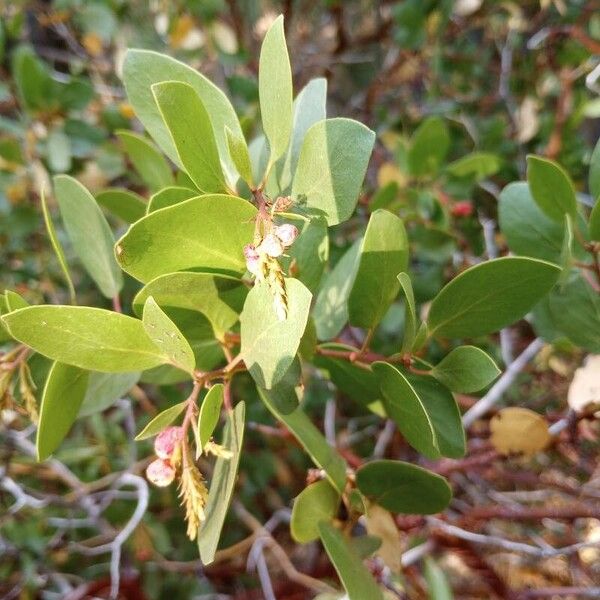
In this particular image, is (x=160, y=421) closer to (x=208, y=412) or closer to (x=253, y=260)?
(x=208, y=412)

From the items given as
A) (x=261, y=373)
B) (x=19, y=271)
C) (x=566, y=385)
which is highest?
(x=261, y=373)

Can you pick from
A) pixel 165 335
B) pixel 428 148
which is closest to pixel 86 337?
pixel 165 335

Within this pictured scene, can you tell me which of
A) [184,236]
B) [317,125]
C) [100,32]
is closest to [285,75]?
[317,125]

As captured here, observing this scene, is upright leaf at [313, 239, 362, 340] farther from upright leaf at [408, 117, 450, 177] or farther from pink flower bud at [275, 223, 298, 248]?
upright leaf at [408, 117, 450, 177]

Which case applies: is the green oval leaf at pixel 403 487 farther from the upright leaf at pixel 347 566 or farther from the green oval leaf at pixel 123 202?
the green oval leaf at pixel 123 202

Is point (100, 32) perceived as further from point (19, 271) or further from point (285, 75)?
point (285, 75)

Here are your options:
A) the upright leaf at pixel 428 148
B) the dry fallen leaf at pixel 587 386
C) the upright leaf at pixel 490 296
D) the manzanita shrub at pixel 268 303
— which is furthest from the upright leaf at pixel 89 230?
the upright leaf at pixel 428 148

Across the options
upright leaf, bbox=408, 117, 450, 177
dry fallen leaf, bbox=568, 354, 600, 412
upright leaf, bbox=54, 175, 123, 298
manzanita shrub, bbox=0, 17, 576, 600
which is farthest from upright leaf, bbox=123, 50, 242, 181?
upright leaf, bbox=408, 117, 450, 177
